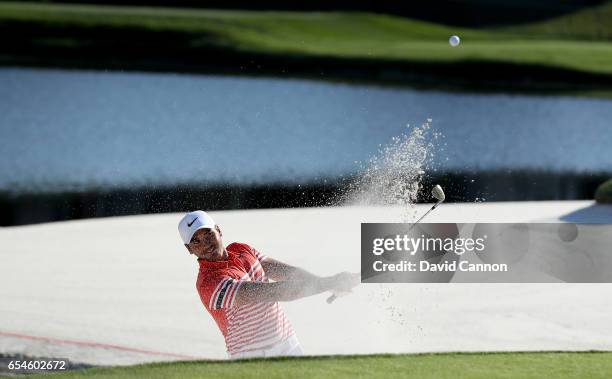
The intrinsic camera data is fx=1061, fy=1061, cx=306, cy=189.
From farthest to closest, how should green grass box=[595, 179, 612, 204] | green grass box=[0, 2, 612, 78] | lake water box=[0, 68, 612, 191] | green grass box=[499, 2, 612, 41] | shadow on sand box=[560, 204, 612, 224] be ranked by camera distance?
green grass box=[499, 2, 612, 41] → green grass box=[0, 2, 612, 78] → lake water box=[0, 68, 612, 191] → green grass box=[595, 179, 612, 204] → shadow on sand box=[560, 204, 612, 224]

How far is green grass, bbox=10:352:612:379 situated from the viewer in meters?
5.78

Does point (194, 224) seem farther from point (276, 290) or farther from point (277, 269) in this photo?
point (277, 269)

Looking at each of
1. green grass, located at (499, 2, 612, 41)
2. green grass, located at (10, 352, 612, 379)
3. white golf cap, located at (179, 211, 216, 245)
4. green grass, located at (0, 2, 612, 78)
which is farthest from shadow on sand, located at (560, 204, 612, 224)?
green grass, located at (499, 2, 612, 41)

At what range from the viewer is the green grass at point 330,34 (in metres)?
62.2

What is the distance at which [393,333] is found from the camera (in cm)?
921

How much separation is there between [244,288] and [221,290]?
13 cm

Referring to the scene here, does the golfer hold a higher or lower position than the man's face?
lower

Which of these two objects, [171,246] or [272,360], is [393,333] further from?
[171,246]

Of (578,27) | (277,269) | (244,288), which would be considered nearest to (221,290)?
(244,288)

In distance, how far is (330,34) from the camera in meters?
75.4

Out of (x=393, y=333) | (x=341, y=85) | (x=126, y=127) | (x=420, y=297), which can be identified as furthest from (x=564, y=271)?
(x=341, y=85)

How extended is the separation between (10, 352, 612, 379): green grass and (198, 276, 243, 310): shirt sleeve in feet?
1.22

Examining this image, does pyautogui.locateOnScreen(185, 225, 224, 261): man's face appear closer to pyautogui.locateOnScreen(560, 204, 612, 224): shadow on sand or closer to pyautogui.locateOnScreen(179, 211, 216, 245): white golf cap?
pyautogui.locateOnScreen(179, 211, 216, 245): white golf cap

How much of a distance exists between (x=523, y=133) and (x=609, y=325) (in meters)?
29.6
